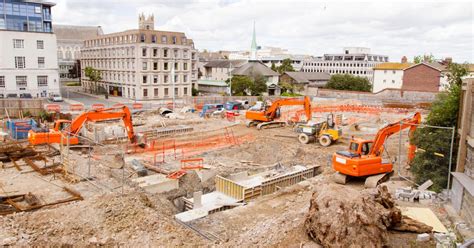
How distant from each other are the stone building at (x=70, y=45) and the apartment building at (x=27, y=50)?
127ft

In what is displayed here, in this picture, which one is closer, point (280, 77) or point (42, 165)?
point (42, 165)

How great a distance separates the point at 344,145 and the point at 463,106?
41.8 feet

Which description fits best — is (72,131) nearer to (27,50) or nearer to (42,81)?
(27,50)

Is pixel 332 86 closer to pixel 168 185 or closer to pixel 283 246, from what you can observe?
pixel 168 185

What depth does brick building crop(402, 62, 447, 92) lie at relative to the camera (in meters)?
58.5

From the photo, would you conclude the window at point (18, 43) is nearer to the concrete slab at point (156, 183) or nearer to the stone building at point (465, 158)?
the concrete slab at point (156, 183)

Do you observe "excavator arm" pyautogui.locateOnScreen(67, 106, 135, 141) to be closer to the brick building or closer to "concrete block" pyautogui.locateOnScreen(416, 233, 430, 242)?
"concrete block" pyautogui.locateOnScreen(416, 233, 430, 242)

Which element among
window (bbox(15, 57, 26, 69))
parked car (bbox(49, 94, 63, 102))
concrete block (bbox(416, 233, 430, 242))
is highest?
window (bbox(15, 57, 26, 69))

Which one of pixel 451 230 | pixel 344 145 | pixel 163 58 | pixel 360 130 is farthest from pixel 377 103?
pixel 451 230

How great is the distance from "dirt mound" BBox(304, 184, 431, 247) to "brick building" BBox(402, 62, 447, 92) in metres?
54.4

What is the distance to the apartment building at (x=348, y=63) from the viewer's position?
10893 centimetres

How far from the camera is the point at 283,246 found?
10.4 m

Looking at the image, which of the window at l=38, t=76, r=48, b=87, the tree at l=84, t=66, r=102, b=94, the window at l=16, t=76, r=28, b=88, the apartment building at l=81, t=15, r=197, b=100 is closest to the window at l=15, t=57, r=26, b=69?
the window at l=16, t=76, r=28, b=88

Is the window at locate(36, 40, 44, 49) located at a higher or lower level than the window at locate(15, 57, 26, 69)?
higher
